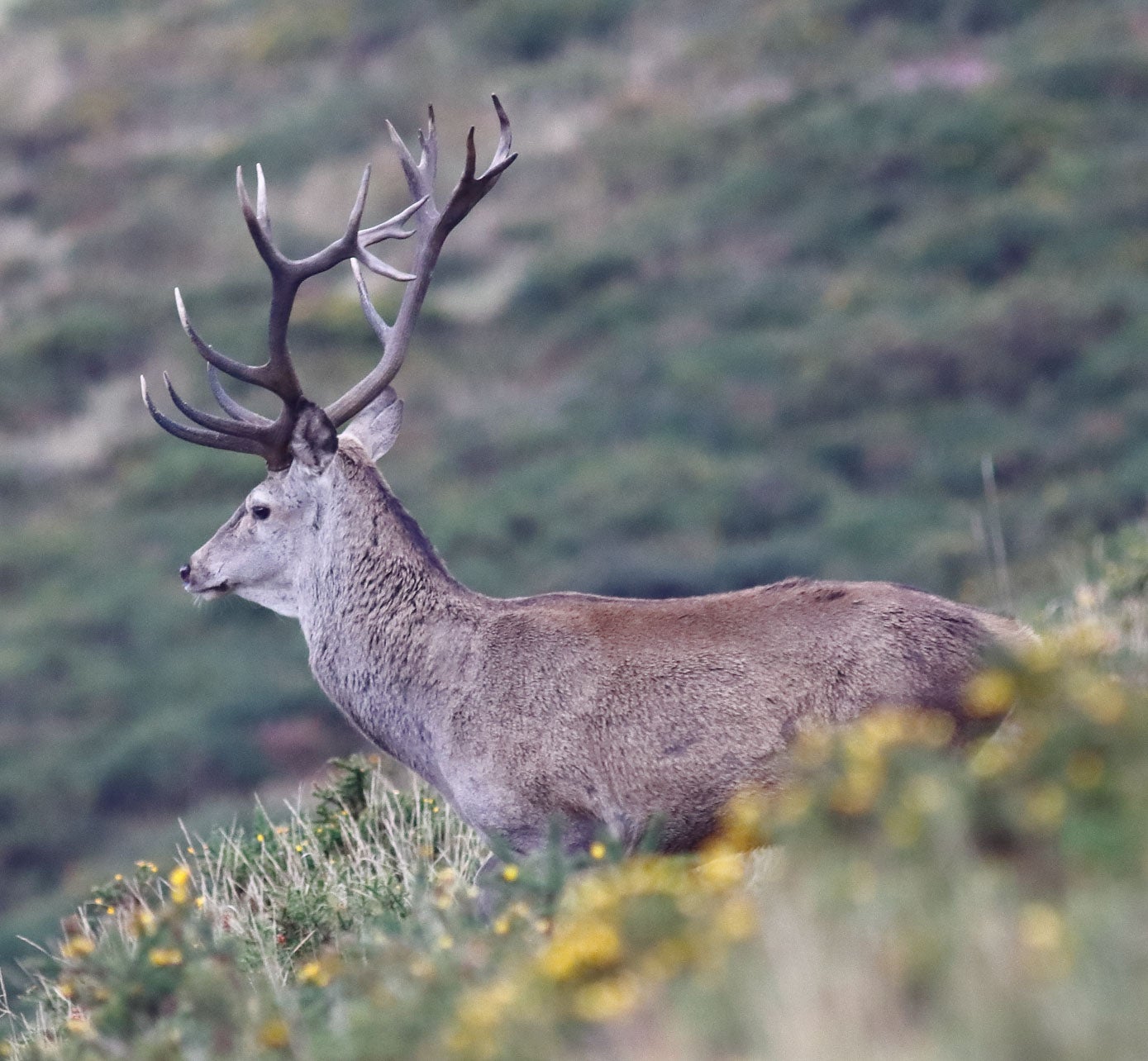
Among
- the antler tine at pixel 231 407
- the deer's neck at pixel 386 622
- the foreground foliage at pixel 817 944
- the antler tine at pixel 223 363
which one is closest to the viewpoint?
the foreground foliage at pixel 817 944

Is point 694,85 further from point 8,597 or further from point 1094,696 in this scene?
point 1094,696

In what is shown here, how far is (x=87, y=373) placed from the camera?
30344 mm

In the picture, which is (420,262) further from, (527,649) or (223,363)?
(527,649)

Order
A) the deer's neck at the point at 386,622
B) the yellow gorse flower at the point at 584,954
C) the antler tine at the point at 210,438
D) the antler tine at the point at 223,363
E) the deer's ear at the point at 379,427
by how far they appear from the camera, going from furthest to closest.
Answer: the deer's ear at the point at 379,427, the antler tine at the point at 210,438, the antler tine at the point at 223,363, the deer's neck at the point at 386,622, the yellow gorse flower at the point at 584,954

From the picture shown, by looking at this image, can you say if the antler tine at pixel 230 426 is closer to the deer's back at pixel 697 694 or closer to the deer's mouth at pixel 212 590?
the deer's mouth at pixel 212 590

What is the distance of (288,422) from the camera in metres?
7.75

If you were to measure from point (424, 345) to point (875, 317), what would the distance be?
651 cm

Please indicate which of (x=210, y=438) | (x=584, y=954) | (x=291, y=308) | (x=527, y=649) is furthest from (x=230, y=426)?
(x=584, y=954)

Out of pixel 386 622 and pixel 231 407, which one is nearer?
pixel 386 622

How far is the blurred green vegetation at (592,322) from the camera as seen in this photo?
72.1ft

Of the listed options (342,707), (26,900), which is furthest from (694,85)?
(342,707)

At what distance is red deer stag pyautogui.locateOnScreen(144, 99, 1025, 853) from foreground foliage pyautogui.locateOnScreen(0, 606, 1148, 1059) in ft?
3.57

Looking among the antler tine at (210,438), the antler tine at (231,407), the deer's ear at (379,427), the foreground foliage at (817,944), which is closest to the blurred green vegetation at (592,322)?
the deer's ear at (379,427)

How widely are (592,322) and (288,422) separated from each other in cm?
2165
